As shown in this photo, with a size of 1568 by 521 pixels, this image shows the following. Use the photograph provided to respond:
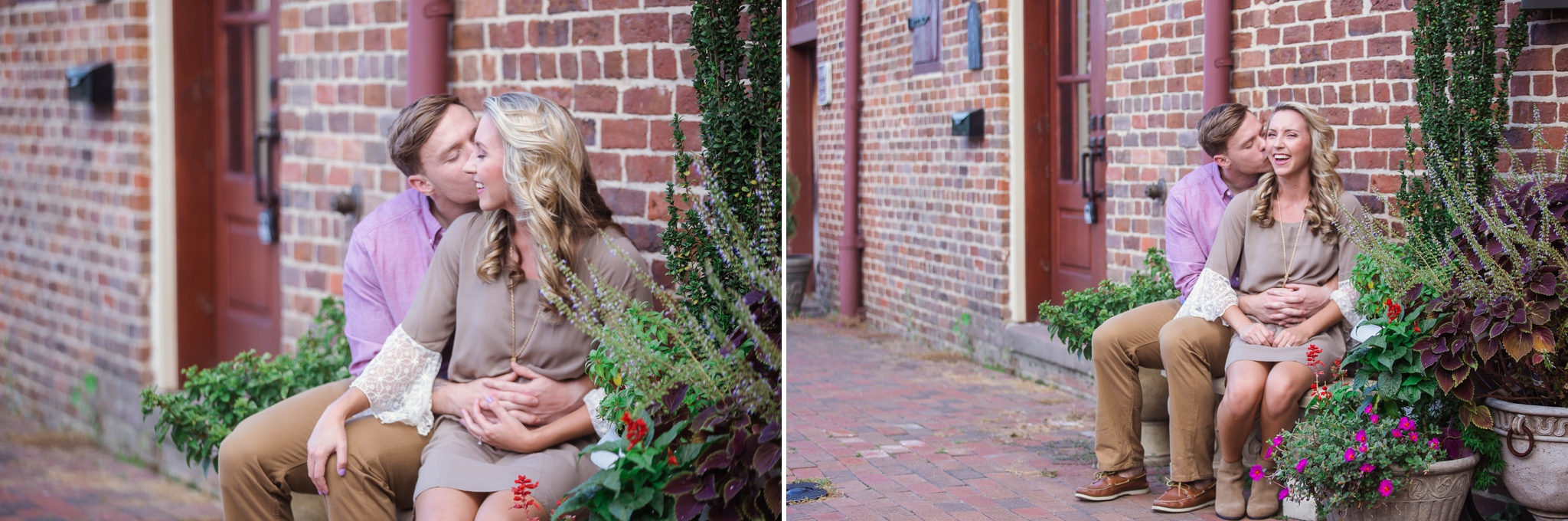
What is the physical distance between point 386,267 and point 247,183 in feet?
7.81

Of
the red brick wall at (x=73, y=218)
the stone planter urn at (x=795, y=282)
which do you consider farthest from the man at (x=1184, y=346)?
the red brick wall at (x=73, y=218)

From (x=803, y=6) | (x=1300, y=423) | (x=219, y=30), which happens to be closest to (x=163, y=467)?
(x=219, y=30)

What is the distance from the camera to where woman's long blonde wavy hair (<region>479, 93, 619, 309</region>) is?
2551mm

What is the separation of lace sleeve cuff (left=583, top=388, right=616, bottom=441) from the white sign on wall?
79cm

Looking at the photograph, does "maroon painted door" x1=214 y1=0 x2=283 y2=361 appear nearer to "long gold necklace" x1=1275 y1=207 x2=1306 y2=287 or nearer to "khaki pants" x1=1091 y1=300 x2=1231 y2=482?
"khaki pants" x1=1091 y1=300 x2=1231 y2=482

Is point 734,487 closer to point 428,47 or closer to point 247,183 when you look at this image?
point 428,47

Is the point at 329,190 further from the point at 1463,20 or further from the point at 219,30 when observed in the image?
the point at 1463,20

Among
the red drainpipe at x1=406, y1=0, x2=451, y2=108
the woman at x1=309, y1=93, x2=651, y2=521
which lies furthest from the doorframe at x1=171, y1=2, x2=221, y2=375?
the woman at x1=309, y1=93, x2=651, y2=521

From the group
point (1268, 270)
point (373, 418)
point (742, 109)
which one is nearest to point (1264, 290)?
point (1268, 270)

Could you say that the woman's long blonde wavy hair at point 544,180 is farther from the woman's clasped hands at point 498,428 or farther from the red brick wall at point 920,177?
the red brick wall at point 920,177

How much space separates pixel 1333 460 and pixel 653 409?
155cm

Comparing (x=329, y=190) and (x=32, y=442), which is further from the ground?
(x=329, y=190)

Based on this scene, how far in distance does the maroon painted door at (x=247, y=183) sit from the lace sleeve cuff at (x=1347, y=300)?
367 centimetres

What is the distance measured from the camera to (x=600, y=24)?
9.11 ft
